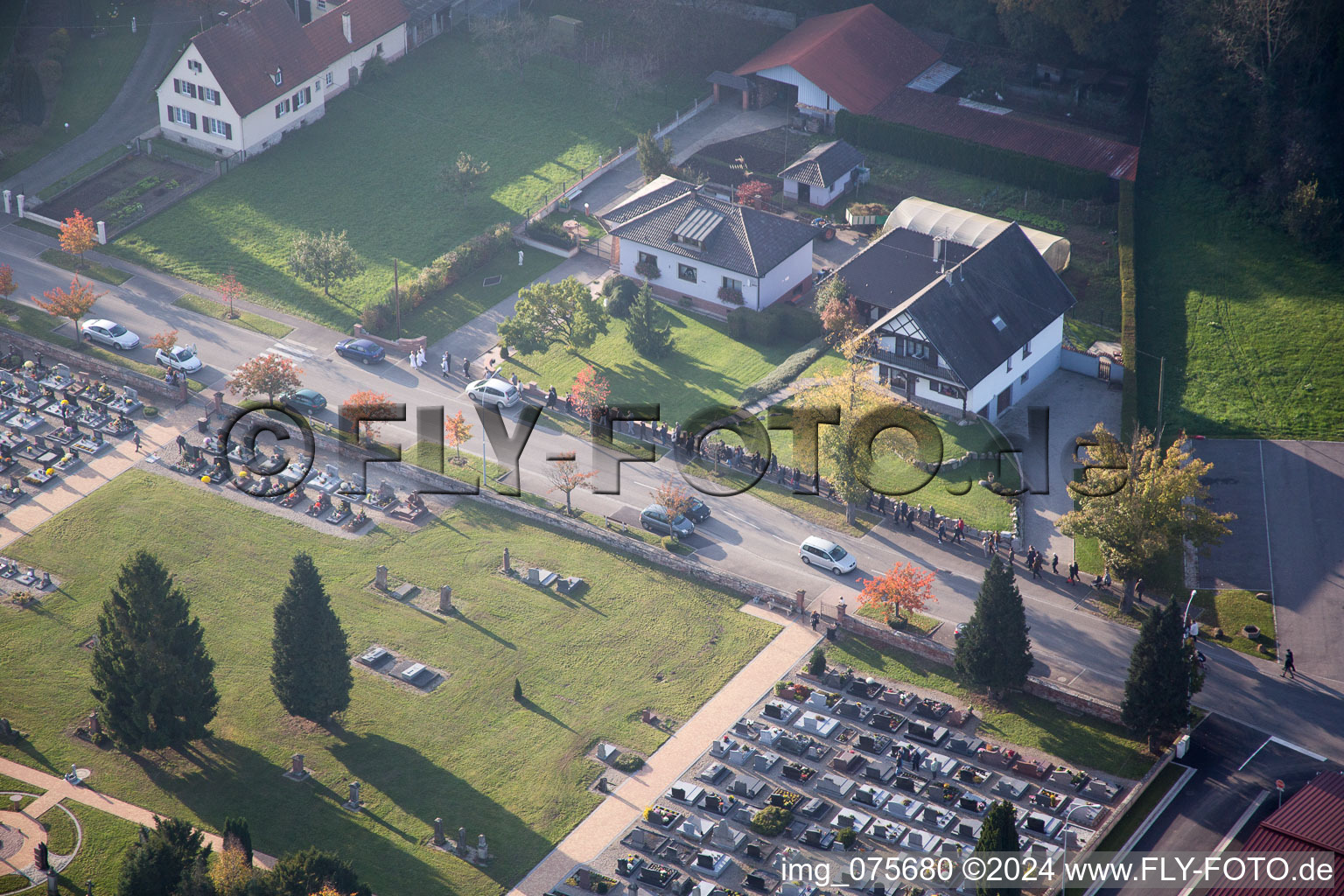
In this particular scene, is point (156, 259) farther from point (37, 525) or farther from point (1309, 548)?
point (1309, 548)

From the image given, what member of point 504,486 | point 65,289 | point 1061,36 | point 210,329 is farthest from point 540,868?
point 1061,36

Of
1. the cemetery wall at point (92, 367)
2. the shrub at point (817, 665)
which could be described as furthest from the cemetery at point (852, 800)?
the cemetery wall at point (92, 367)

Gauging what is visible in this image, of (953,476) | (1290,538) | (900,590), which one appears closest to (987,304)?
(953,476)

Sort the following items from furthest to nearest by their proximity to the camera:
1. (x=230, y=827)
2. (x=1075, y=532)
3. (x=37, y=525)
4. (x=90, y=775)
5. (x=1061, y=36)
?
(x=1061, y=36) → (x=37, y=525) → (x=1075, y=532) → (x=90, y=775) → (x=230, y=827)

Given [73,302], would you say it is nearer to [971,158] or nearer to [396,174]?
[396,174]

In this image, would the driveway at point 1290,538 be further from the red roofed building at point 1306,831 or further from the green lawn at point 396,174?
the green lawn at point 396,174
